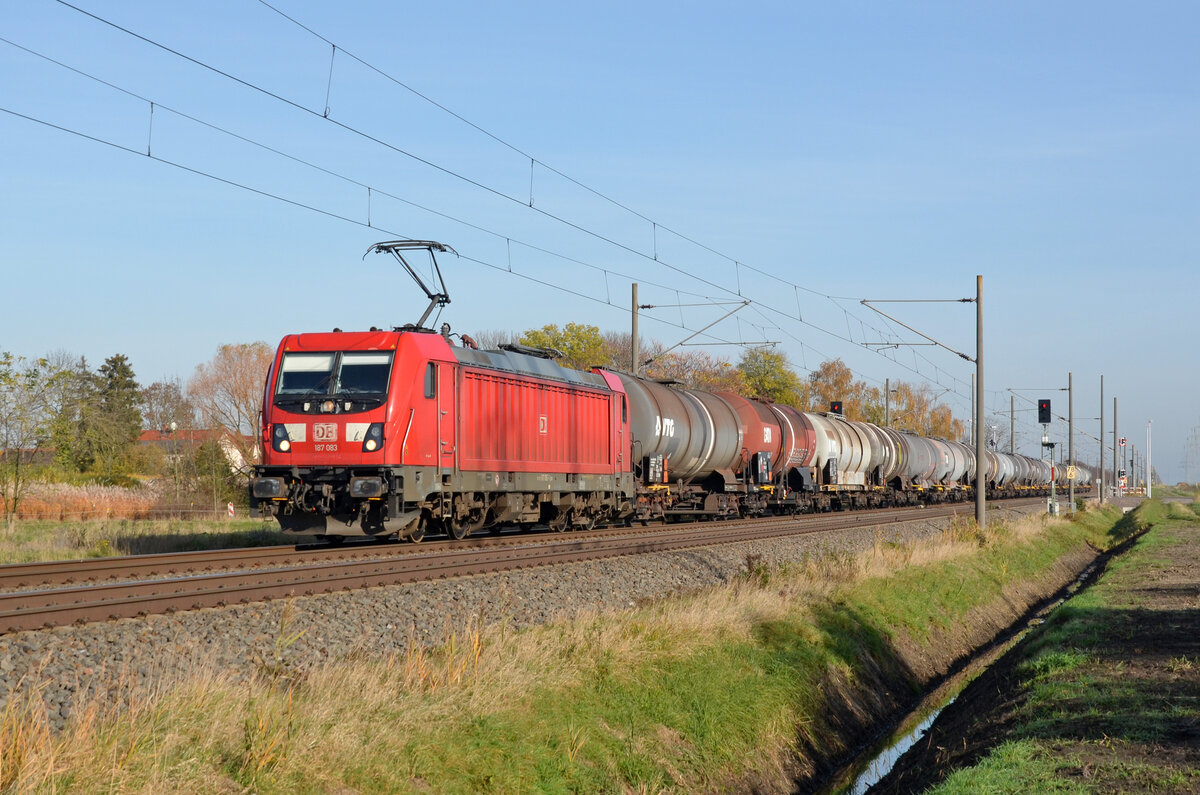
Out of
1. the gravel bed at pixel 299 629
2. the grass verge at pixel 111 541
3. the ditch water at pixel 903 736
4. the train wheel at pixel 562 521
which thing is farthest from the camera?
the train wheel at pixel 562 521

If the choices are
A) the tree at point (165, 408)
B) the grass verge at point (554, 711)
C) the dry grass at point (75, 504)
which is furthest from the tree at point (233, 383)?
the grass verge at point (554, 711)

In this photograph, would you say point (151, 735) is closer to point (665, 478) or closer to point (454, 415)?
point (454, 415)

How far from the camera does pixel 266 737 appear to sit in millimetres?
7043

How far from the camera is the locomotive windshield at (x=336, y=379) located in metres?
19.8

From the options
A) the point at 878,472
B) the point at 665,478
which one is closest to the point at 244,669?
the point at 665,478

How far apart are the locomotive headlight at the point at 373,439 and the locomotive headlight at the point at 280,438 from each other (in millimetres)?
1511

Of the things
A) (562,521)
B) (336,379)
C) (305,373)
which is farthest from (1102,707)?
(562,521)

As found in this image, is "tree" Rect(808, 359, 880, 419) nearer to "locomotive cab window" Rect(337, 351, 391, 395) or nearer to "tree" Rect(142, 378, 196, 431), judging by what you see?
"tree" Rect(142, 378, 196, 431)

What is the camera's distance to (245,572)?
15.6 meters

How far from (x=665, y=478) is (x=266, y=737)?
24.1m

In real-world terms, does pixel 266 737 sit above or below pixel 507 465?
→ below

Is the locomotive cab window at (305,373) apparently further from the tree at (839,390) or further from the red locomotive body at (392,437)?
the tree at (839,390)

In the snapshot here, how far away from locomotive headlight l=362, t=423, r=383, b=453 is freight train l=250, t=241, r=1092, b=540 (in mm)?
24

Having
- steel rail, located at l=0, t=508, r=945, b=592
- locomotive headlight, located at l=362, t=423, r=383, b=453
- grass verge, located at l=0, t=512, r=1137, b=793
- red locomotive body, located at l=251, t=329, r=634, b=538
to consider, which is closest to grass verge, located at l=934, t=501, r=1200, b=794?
grass verge, located at l=0, t=512, r=1137, b=793
